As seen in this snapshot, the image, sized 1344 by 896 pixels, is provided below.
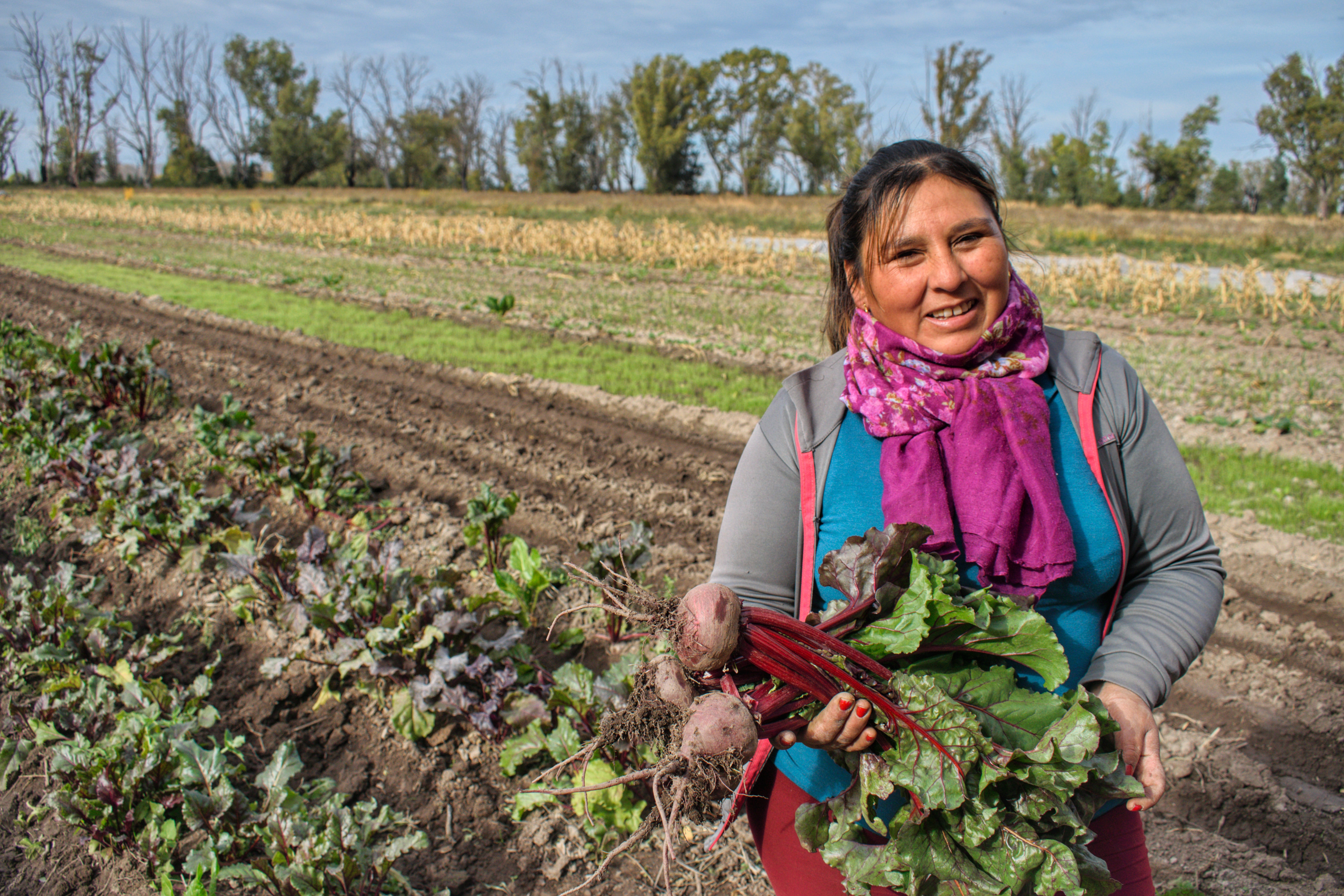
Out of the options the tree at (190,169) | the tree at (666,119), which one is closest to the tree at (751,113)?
the tree at (666,119)

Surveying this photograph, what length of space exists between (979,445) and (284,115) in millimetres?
75032

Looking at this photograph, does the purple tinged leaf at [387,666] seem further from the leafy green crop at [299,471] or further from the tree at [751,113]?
the tree at [751,113]

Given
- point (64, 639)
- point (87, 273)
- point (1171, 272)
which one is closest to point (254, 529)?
point (64, 639)

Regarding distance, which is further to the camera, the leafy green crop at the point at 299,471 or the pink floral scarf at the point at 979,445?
the leafy green crop at the point at 299,471

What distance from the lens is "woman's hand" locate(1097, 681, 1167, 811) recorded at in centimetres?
141

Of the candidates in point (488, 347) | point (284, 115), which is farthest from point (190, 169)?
point (488, 347)

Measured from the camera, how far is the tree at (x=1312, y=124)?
136 feet

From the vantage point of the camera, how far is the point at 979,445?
1.49 meters

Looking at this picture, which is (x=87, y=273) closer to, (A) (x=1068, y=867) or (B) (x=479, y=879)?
(B) (x=479, y=879)

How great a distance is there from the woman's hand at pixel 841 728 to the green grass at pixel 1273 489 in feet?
14.9

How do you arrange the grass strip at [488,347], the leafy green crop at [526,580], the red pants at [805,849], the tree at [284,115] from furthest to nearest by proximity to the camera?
the tree at [284,115] → the grass strip at [488,347] → the leafy green crop at [526,580] → the red pants at [805,849]

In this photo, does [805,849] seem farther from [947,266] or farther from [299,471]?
[299,471]

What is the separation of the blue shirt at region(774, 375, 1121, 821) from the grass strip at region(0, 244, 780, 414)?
18.1ft

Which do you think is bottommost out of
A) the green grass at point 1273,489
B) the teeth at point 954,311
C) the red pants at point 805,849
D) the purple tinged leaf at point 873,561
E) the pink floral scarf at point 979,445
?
the green grass at point 1273,489
